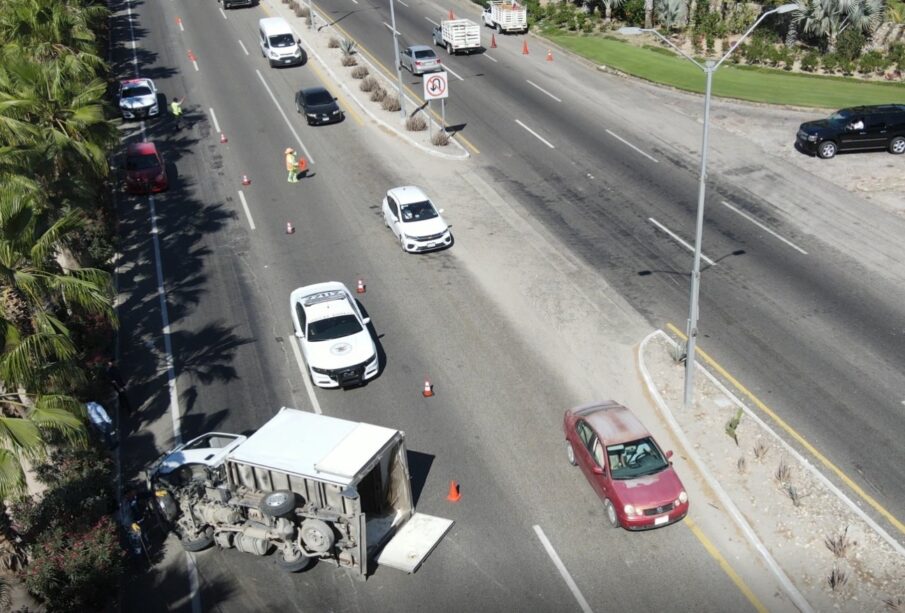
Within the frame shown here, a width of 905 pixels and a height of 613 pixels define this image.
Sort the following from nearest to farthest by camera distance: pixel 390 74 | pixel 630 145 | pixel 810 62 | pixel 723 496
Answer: pixel 723 496
pixel 630 145
pixel 810 62
pixel 390 74

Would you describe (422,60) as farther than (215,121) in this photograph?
Yes

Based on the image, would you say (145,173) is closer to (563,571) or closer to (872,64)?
(563,571)

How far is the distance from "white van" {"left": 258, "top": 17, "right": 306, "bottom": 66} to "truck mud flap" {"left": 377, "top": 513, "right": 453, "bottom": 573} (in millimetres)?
37558

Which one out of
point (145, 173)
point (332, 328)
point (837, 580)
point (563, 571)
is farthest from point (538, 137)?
point (837, 580)

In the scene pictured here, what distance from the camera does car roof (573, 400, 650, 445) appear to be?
17.2 meters

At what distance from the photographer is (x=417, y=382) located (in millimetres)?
21641

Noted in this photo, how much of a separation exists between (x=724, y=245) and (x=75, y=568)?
22.3m

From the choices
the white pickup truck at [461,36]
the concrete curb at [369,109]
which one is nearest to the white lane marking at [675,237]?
the concrete curb at [369,109]

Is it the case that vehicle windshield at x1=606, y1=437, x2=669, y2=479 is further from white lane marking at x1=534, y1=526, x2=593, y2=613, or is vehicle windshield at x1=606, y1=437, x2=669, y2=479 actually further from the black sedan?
the black sedan

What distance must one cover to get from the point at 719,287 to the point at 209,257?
17.6 metres

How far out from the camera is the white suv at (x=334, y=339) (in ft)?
69.1

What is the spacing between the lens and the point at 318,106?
40.0 meters

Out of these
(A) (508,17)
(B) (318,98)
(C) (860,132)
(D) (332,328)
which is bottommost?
(D) (332,328)

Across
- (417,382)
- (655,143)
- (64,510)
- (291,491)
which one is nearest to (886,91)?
(655,143)
